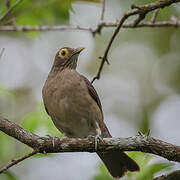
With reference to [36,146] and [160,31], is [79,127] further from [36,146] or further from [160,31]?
[160,31]

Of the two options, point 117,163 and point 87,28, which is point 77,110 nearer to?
point 117,163

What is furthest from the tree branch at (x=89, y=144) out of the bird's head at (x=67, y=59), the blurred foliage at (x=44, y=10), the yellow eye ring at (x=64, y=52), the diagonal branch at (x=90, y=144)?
the yellow eye ring at (x=64, y=52)

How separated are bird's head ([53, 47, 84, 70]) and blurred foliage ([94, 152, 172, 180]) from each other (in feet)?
8.40

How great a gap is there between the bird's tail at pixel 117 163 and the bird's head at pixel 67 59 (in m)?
1.81

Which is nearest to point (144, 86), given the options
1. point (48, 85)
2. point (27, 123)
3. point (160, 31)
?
point (160, 31)

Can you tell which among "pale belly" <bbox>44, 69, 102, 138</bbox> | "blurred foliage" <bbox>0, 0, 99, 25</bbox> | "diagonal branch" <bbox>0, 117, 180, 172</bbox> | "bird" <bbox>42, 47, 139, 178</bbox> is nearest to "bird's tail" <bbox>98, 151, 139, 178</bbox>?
"bird" <bbox>42, 47, 139, 178</bbox>

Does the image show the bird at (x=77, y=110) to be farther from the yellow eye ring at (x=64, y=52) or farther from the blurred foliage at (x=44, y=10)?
the blurred foliage at (x=44, y=10)

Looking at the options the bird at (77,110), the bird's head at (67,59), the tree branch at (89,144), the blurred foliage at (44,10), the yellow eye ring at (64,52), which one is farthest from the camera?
the yellow eye ring at (64,52)

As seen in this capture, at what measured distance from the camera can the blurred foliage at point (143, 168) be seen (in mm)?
4992

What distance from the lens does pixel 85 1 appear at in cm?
671

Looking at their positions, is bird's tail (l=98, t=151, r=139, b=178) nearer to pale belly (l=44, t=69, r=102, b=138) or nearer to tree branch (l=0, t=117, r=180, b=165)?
pale belly (l=44, t=69, r=102, b=138)

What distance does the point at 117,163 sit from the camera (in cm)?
679

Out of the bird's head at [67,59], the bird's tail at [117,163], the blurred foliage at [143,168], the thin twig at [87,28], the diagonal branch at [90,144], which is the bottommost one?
the bird's tail at [117,163]

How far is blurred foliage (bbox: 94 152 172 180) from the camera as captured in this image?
499 centimetres
